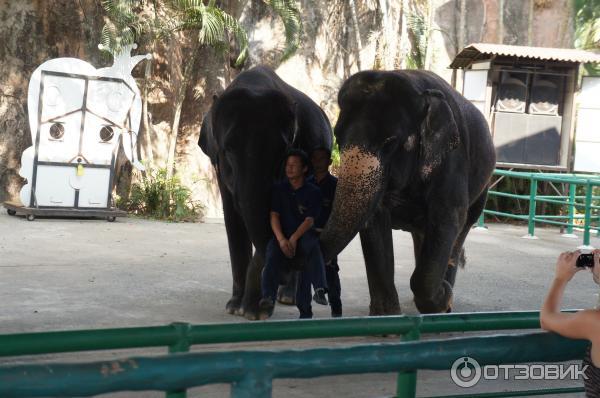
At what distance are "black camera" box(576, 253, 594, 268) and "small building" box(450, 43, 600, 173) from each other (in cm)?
1590

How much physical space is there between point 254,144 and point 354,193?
2.71 feet

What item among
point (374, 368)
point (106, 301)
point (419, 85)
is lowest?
point (106, 301)

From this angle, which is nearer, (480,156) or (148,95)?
(480,156)

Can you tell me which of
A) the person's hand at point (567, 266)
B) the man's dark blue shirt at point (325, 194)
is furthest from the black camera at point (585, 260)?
the man's dark blue shirt at point (325, 194)

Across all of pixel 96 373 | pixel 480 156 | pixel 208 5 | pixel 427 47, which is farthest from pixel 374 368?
pixel 427 47

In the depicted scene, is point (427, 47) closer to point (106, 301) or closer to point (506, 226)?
point (506, 226)

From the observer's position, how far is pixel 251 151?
6.34 m

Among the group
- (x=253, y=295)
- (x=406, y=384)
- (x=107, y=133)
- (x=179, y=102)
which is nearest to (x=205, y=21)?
(x=179, y=102)

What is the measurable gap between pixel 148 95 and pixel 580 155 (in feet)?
28.0

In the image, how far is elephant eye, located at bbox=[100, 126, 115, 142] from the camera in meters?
14.5

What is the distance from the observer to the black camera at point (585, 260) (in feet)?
9.73

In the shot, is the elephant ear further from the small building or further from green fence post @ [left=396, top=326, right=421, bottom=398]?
the small building

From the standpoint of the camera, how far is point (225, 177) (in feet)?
22.3

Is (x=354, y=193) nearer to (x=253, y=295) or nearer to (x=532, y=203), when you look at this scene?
(x=253, y=295)
